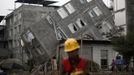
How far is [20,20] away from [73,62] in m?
50.9

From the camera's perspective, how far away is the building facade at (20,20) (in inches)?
2147

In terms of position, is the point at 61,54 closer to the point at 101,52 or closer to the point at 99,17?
the point at 101,52

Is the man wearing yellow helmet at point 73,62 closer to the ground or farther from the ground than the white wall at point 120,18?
closer to the ground

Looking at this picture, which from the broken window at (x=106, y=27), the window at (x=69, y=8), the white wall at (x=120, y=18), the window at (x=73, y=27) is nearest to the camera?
the white wall at (x=120, y=18)

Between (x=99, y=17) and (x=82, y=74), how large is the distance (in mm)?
39132

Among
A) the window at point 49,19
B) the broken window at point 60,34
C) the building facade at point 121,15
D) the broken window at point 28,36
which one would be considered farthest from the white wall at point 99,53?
the broken window at point 28,36

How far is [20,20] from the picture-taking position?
5531 cm

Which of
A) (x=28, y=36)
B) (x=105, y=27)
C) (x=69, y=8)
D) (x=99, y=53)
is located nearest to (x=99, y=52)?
(x=99, y=53)

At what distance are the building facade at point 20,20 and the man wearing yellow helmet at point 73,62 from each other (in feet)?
154

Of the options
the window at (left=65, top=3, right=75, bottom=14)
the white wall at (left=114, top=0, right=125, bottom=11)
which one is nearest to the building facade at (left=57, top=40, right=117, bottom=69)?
the white wall at (left=114, top=0, right=125, bottom=11)

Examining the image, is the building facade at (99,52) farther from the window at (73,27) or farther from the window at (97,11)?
the window at (97,11)

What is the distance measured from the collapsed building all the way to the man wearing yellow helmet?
3543 centimetres

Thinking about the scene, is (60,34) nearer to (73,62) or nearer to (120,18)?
(120,18)

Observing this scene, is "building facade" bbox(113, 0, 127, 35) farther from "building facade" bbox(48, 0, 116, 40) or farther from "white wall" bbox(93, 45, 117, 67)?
"white wall" bbox(93, 45, 117, 67)
